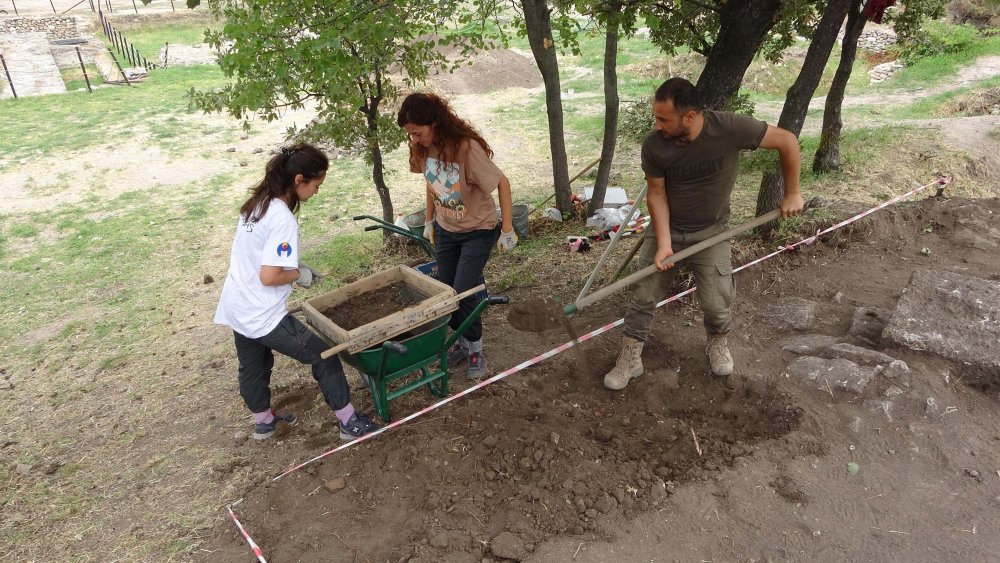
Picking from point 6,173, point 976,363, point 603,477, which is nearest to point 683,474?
point 603,477

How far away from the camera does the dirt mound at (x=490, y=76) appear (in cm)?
1659

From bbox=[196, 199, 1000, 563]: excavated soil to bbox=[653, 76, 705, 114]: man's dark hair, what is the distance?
163 cm

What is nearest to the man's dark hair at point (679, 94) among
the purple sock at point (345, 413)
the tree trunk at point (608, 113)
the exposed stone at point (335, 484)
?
the purple sock at point (345, 413)

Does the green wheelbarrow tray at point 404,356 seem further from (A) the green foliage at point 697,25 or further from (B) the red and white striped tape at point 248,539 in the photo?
(A) the green foliage at point 697,25

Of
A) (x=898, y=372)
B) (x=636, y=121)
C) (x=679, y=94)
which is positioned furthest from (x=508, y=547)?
(x=636, y=121)

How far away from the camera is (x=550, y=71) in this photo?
613 centimetres

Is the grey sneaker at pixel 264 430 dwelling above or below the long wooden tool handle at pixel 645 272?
below

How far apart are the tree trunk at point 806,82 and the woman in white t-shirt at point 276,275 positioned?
3.65 meters

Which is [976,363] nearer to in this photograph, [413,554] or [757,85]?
[413,554]

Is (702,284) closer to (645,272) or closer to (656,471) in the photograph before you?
(645,272)

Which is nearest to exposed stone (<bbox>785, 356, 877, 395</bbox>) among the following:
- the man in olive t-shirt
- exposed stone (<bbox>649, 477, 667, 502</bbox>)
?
the man in olive t-shirt

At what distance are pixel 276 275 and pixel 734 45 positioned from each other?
378cm

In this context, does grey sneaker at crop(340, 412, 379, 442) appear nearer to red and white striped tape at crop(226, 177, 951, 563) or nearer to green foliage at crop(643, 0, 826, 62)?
red and white striped tape at crop(226, 177, 951, 563)

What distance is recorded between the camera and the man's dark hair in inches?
116
